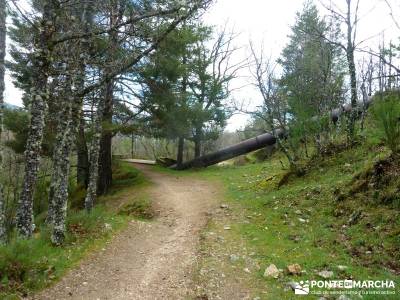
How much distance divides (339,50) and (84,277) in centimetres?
2298

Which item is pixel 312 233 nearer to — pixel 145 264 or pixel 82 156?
pixel 145 264

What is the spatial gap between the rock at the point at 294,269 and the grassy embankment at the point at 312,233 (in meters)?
0.06

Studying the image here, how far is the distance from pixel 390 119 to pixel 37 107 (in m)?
7.13

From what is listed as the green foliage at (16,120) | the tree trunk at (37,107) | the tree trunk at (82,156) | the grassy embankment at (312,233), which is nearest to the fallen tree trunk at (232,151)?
the tree trunk at (82,156)

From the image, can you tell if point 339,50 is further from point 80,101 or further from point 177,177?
point 80,101

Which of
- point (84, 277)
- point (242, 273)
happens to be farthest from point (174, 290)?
point (84, 277)

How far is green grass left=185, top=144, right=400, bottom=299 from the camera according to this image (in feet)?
18.7

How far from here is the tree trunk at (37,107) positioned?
6.15 m

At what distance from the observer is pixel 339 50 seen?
24.2m

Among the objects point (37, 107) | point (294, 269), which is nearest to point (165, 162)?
point (37, 107)

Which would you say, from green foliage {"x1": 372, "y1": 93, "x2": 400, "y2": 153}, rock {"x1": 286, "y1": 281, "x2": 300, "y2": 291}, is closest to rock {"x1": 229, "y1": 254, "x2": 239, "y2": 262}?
rock {"x1": 286, "y1": 281, "x2": 300, "y2": 291}

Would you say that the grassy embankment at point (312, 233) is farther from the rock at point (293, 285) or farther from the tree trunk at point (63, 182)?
the tree trunk at point (63, 182)

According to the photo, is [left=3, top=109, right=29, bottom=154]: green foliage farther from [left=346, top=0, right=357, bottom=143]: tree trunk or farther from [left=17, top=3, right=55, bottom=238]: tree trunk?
[left=346, top=0, right=357, bottom=143]: tree trunk

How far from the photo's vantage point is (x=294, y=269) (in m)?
5.89
